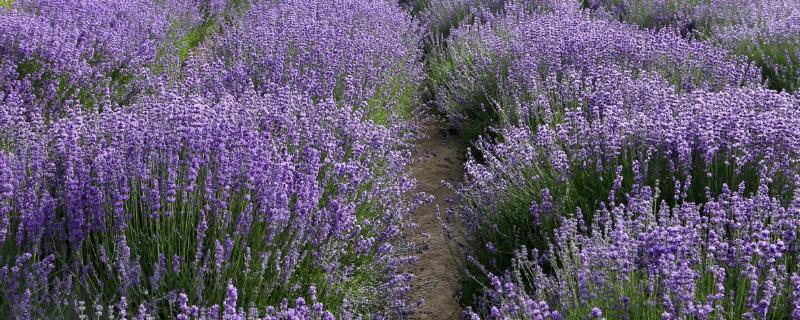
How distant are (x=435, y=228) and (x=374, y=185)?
2.89 feet

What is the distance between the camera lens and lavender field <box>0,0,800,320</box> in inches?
94.7

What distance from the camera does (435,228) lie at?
4.46 meters

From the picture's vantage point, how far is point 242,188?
2.93 metres

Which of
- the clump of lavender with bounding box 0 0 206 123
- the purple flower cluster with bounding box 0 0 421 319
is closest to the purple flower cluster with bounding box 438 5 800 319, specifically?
the purple flower cluster with bounding box 0 0 421 319

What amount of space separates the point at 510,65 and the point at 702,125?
2.28 m

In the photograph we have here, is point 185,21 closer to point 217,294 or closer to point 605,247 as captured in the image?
point 217,294

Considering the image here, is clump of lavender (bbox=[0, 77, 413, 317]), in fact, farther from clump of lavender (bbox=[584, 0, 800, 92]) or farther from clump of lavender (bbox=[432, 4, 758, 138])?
clump of lavender (bbox=[584, 0, 800, 92])

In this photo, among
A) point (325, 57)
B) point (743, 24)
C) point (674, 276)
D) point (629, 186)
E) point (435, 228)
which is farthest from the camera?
point (743, 24)

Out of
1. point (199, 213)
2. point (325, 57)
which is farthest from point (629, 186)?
point (325, 57)

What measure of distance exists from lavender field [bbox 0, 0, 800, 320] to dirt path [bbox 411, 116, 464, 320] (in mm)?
17

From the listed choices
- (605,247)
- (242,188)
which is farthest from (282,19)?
(605,247)

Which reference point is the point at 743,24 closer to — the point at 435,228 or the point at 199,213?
the point at 435,228

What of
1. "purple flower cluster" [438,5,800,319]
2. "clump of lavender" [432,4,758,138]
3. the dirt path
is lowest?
the dirt path

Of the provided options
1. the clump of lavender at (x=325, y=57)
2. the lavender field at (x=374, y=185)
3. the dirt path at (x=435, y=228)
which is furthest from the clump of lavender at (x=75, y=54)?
the dirt path at (x=435, y=228)
